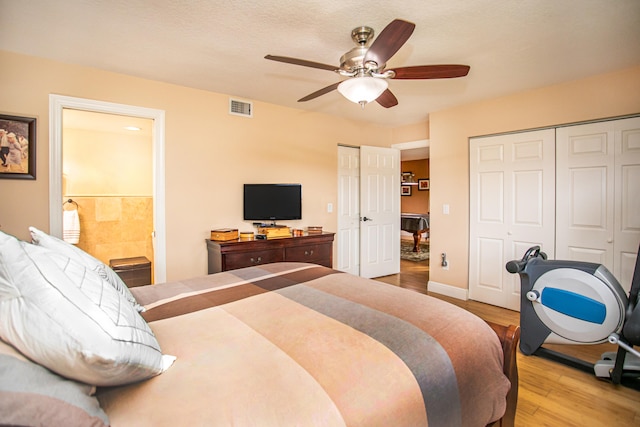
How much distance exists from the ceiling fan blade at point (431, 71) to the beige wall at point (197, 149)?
2.19m

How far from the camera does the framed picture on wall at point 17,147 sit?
8.13ft

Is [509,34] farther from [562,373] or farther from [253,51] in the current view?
[562,373]

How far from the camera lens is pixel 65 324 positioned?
0.76 meters

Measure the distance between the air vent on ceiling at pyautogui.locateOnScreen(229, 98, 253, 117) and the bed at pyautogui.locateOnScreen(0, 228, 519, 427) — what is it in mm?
2647

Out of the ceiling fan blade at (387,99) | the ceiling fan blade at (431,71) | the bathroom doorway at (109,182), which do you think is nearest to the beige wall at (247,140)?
the bathroom doorway at (109,182)

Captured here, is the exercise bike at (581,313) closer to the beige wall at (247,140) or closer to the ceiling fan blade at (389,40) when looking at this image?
the beige wall at (247,140)

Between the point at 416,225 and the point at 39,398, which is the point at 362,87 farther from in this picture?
the point at 416,225

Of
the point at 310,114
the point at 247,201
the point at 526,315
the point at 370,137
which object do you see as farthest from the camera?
the point at 370,137

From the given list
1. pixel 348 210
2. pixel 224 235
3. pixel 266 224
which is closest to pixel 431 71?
pixel 224 235

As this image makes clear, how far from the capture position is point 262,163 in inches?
153

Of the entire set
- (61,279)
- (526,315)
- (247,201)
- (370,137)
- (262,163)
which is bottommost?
(526,315)

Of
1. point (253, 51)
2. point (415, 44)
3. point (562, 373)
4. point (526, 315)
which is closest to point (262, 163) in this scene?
point (253, 51)

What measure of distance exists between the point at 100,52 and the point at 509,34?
320 centimetres

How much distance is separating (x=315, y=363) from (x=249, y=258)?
239 centimetres
